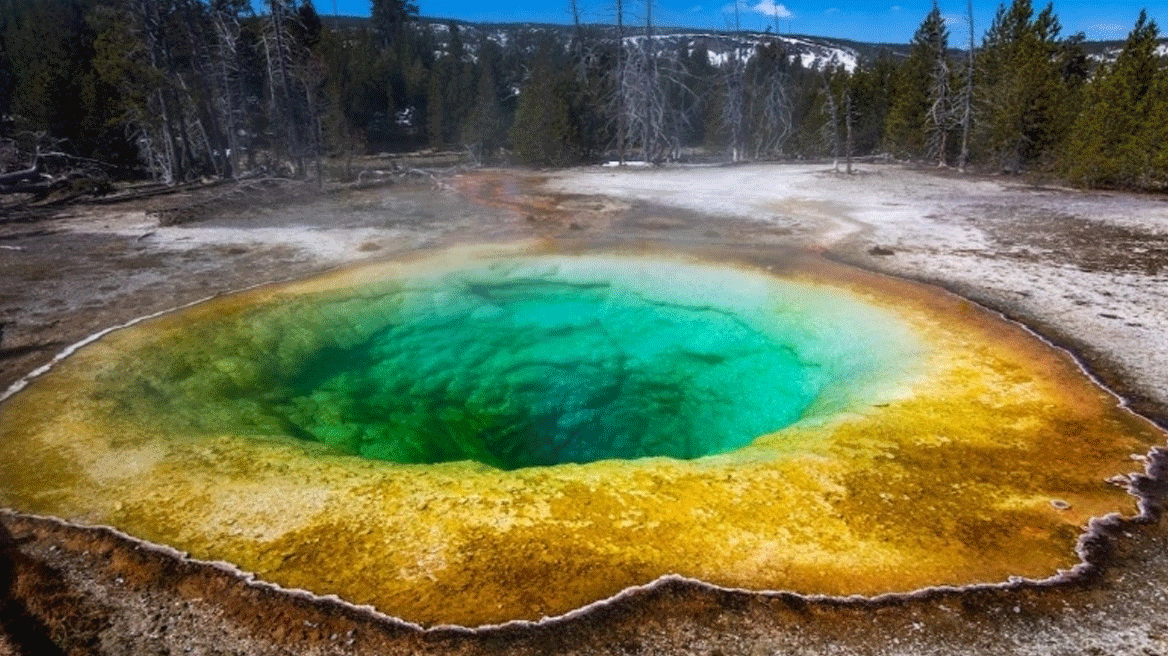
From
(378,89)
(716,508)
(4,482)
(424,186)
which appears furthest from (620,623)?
(378,89)

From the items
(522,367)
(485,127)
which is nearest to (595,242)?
(522,367)

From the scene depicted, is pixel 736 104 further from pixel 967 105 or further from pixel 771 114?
pixel 967 105

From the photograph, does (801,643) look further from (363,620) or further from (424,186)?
(424,186)

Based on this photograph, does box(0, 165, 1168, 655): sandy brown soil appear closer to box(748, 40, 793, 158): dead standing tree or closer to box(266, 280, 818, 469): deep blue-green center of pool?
box(266, 280, 818, 469): deep blue-green center of pool

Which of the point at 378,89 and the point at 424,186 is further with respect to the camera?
the point at 378,89

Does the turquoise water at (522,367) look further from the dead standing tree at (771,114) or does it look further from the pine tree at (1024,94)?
the dead standing tree at (771,114)

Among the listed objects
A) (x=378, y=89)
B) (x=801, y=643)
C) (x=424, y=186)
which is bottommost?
(x=801, y=643)
